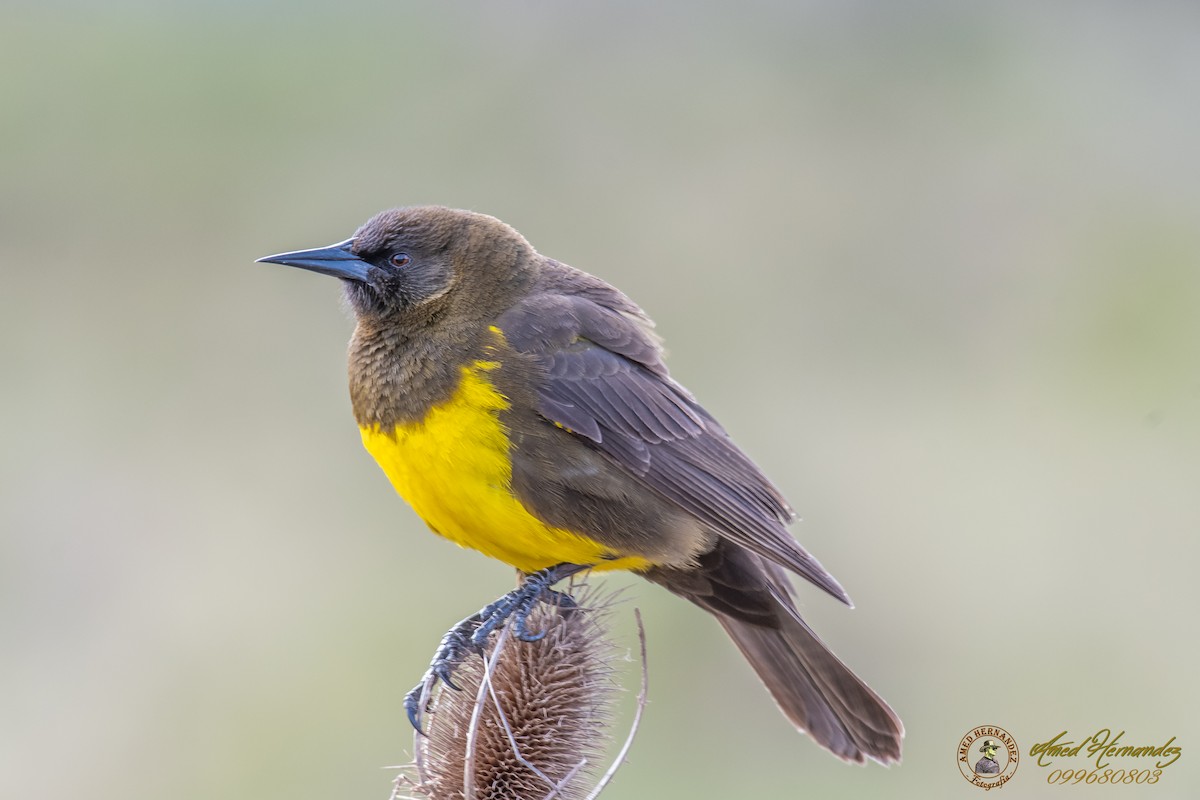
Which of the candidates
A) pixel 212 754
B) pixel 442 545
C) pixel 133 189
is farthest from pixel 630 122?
pixel 212 754

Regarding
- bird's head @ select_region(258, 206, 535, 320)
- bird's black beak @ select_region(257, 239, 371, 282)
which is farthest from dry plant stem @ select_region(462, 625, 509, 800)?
bird's black beak @ select_region(257, 239, 371, 282)

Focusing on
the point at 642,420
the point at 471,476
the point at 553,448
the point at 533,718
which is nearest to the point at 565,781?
the point at 533,718

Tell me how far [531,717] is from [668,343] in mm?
6467

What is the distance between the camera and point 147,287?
35.9ft

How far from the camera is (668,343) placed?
33.6ft

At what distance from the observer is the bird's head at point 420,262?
5.07 metres

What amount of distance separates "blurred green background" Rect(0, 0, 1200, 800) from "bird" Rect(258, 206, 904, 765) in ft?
8.78

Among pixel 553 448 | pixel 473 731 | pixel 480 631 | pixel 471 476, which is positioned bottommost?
pixel 473 731

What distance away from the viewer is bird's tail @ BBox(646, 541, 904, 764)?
201 inches

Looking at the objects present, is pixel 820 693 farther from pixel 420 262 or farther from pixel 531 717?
pixel 420 262

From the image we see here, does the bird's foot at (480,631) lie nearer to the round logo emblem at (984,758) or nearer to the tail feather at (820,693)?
the tail feather at (820,693)

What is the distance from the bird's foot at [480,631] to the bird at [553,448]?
0.04ft

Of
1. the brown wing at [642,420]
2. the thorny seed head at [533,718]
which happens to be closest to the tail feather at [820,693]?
the brown wing at [642,420]

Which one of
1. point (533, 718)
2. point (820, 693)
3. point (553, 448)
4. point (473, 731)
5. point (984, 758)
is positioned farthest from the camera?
point (820, 693)
